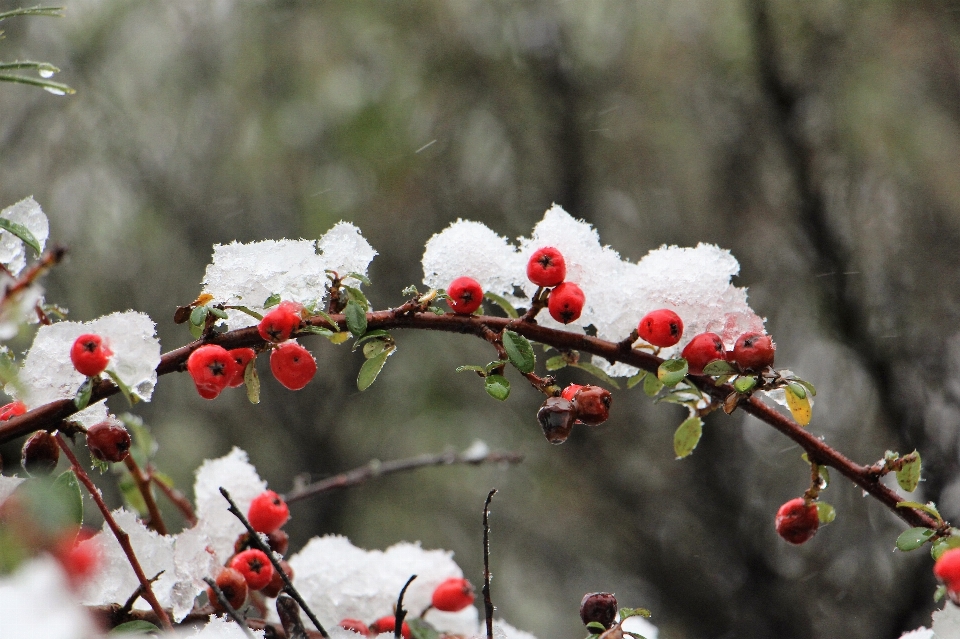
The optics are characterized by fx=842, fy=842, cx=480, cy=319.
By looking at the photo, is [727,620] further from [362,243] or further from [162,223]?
[162,223]

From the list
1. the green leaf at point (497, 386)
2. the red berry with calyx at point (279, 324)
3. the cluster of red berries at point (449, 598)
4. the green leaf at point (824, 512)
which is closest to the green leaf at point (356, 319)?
the red berry with calyx at point (279, 324)

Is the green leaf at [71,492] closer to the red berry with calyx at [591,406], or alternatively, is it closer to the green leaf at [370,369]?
the green leaf at [370,369]

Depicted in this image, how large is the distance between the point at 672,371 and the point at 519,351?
0.18 metres

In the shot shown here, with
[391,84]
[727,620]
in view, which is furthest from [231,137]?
[727,620]

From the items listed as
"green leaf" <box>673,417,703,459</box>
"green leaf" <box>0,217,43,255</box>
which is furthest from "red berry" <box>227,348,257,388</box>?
"green leaf" <box>673,417,703,459</box>

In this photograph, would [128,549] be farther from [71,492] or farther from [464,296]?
[464,296]

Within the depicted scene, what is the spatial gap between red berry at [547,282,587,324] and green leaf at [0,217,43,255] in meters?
0.59

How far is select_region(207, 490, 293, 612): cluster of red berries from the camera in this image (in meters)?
1.07

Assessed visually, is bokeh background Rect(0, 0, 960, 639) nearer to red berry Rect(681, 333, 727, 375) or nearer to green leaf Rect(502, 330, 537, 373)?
red berry Rect(681, 333, 727, 375)

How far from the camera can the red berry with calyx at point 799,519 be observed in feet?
3.51

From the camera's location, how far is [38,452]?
0.89 metres

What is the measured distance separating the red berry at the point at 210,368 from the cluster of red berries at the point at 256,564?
228mm

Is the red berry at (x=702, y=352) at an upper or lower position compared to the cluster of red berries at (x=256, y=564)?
upper

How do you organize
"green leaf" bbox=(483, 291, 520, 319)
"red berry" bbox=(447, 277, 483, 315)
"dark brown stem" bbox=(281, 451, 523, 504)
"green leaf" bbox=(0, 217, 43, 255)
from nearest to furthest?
"green leaf" bbox=(0, 217, 43, 255)
"red berry" bbox=(447, 277, 483, 315)
"green leaf" bbox=(483, 291, 520, 319)
"dark brown stem" bbox=(281, 451, 523, 504)
